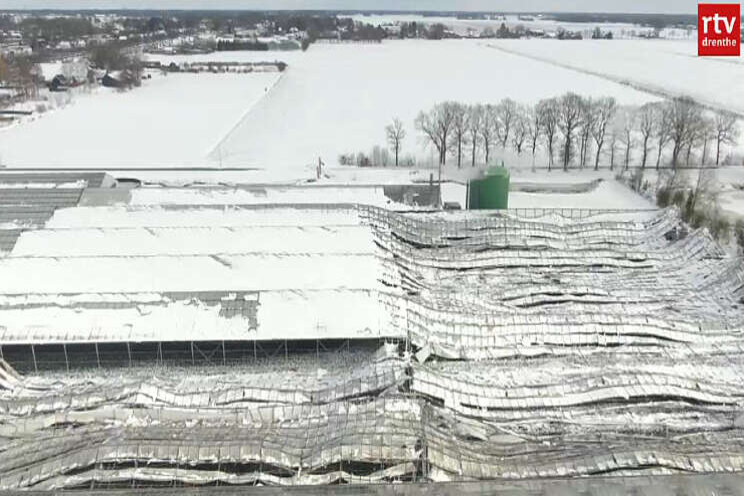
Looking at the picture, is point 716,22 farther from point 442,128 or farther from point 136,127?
point 136,127

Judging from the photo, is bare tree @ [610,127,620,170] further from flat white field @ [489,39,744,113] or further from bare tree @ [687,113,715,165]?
flat white field @ [489,39,744,113]

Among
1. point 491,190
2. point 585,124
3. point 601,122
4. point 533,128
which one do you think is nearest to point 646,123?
point 601,122

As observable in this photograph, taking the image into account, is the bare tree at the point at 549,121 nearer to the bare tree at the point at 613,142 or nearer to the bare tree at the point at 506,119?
the bare tree at the point at 506,119

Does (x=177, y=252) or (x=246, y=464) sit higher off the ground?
(x=177, y=252)

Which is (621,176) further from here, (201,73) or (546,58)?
(546,58)

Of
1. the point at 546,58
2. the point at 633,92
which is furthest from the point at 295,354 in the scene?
the point at 546,58

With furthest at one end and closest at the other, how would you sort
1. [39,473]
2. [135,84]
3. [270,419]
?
1. [135,84]
2. [270,419]
3. [39,473]
